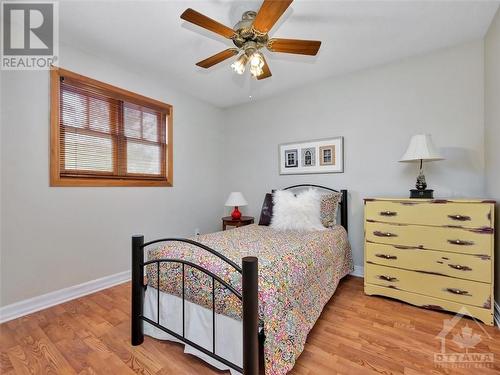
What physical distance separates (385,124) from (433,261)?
5.07 ft

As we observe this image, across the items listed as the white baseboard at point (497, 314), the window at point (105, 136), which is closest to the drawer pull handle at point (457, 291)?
the white baseboard at point (497, 314)

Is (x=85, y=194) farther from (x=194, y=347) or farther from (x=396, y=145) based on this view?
(x=396, y=145)

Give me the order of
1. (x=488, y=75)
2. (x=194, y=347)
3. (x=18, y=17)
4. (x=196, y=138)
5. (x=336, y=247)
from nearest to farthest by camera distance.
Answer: (x=194, y=347)
(x=18, y=17)
(x=488, y=75)
(x=336, y=247)
(x=196, y=138)

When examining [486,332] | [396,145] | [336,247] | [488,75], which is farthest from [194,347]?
[488,75]

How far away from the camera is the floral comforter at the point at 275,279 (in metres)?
1.29

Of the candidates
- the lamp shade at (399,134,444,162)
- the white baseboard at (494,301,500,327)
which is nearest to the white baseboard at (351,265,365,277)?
the white baseboard at (494,301,500,327)

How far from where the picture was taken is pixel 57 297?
2.27m

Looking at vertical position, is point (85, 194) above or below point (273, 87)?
below

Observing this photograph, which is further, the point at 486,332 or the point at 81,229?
the point at 81,229

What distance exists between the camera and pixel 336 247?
2.40m

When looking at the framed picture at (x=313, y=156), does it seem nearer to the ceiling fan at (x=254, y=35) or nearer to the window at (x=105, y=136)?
the ceiling fan at (x=254, y=35)

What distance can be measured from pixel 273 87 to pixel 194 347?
10.3 feet

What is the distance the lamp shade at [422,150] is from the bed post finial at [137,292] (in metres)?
2.47

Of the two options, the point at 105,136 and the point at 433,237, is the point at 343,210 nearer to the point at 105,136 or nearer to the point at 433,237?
the point at 433,237
